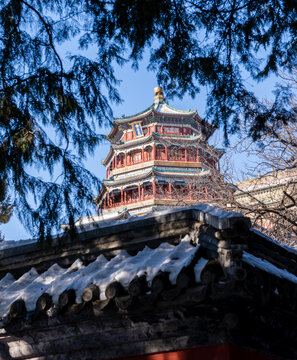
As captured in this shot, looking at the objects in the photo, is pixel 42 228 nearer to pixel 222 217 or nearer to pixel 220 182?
pixel 222 217

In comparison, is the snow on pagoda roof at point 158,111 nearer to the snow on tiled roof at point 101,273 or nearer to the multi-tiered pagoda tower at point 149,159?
the multi-tiered pagoda tower at point 149,159

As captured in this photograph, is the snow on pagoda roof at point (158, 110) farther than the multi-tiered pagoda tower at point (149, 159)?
Yes

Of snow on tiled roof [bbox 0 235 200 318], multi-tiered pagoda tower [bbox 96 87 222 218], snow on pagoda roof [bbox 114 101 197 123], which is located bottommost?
snow on tiled roof [bbox 0 235 200 318]

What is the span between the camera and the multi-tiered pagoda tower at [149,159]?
27484 mm

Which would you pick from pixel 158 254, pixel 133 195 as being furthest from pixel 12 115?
pixel 133 195

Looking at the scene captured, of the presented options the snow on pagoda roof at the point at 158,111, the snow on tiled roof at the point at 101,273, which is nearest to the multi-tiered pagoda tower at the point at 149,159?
the snow on pagoda roof at the point at 158,111

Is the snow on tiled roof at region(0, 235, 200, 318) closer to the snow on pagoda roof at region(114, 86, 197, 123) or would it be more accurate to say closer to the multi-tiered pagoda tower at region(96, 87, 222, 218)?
the multi-tiered pagoda tower at region(96, 87, 222, 218)

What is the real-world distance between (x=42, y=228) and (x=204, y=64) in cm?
222

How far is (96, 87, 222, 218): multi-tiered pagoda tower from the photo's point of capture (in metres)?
27.5

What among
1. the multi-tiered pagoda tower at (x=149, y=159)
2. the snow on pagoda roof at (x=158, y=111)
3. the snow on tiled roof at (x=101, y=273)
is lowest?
the snow on tiled roof at (x=101, y=273)

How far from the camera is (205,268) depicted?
9.96ft

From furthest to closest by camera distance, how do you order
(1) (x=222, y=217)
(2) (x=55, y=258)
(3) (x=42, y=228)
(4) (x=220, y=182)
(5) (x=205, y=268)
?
(4) (x=220, y=182)
(2) (x=55, y=258)
(3) (x=42, y=228)
(1) (x=222, y=217)
(5) (x=205, y=268)

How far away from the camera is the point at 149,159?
29.1m

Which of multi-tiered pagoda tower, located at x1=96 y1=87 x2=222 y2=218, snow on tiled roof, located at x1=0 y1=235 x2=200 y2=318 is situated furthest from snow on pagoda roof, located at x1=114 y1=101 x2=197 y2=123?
snow on tiled roof, located at x1=0 y1=235 x2=200 y2=318
